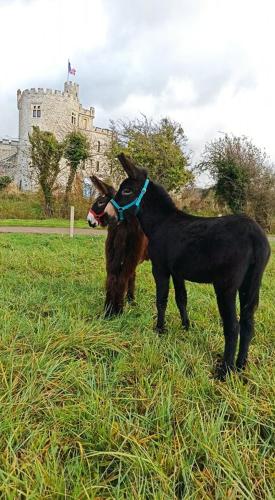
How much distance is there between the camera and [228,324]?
9.91 ft

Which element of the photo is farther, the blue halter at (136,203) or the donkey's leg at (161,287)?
the blue halter at (136,203)

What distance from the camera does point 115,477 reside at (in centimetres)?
194

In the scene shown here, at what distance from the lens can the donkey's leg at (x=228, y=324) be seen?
9.71 ft

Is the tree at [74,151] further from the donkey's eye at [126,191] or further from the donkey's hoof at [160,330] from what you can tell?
the donkey's hoof at [160,330]

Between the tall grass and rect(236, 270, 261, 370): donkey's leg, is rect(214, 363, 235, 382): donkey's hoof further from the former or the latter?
the tall grass

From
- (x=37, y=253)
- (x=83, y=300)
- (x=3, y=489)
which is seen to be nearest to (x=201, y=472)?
(x=3, y=489)

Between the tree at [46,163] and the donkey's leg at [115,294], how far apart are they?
2119 centimetres

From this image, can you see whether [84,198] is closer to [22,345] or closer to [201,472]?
[22,345]

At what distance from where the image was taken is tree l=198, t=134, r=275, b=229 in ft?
82.0

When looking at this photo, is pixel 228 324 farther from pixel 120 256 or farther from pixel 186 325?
pixel 120 256

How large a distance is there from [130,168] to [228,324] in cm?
189

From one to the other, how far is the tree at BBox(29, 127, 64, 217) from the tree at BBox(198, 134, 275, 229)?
11.7m

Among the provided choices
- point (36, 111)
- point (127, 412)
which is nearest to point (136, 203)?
point (127, 412)

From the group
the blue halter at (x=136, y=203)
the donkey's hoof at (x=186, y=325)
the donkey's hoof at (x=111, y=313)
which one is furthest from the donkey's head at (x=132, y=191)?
the donkey's hoof at (x=186, y=325)
